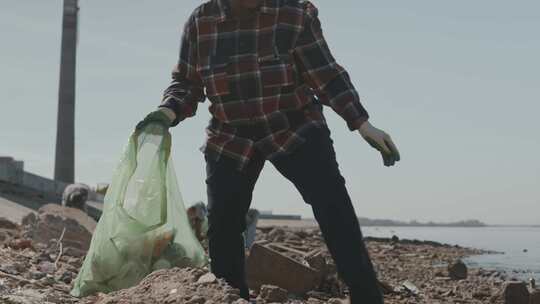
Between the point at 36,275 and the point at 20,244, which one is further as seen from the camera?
the point at 20,244

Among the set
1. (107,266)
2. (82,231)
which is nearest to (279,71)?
(107,266)

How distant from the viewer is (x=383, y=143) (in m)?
3.37

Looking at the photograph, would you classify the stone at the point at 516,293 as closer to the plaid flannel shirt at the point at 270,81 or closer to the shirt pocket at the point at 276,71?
the plaid flannel shirt at the point at 270,81

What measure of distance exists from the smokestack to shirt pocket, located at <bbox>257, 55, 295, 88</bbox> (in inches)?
952

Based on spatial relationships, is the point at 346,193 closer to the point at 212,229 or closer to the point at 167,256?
the point at 212,229

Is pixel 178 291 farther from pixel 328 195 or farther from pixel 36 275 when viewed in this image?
pixel 36 275

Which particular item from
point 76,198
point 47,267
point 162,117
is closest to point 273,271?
point 47,267

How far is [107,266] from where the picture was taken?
14.4ft

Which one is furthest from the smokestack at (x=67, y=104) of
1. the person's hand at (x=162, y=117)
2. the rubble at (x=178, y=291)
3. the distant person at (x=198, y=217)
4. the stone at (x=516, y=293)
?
the rubble at (x=178, y=291)

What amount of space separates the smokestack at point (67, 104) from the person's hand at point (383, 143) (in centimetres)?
2441

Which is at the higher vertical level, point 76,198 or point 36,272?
point 76,198

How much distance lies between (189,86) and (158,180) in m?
0.74

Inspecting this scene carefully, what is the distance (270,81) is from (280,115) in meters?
0.15

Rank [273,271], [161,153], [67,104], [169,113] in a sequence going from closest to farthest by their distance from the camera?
1. [169,113]
2. [161,153]
3. [273,271]
4. [67,104]
